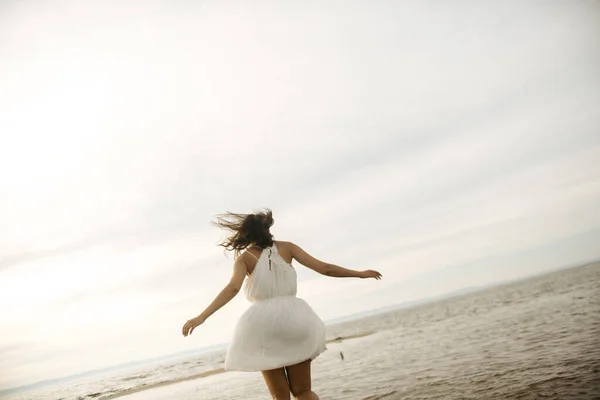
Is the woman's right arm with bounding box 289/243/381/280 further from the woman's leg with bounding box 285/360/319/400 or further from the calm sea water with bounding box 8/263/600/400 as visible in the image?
the calm sea water with bounding box 8/263/600/400

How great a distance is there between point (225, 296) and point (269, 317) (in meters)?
0.45

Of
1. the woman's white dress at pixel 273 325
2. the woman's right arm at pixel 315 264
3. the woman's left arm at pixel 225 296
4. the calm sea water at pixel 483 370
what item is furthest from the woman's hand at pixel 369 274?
the calm sea water at pixel 483 370

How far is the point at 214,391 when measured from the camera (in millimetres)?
13453

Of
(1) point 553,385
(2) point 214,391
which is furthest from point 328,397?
(2) point 214,391

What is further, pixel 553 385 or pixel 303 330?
pixel 553 385

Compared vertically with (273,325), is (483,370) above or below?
below

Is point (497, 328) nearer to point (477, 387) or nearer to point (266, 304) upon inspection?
point (477, 387)

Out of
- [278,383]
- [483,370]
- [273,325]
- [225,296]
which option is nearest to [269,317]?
[273,325]

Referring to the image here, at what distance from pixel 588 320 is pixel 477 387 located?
687cm

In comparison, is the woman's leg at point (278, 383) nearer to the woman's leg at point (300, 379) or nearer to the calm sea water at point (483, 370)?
the woman's leg at point (300, 379)

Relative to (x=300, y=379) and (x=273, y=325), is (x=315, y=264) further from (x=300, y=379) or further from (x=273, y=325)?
(x=300, y=379)

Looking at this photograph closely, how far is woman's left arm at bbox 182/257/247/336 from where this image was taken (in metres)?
4.27

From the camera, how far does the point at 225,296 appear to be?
4.44 metres

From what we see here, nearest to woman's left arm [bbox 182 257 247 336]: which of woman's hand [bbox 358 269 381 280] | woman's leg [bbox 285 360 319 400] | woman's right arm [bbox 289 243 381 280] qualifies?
woman's right arm [bbox 289 243 381 280]
